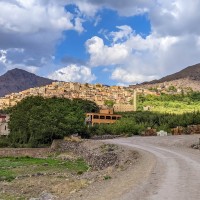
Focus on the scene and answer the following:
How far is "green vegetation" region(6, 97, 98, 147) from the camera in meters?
70.3

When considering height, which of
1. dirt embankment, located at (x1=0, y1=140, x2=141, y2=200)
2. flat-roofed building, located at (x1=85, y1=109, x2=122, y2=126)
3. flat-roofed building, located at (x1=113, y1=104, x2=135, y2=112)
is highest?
flat-roofed building, located at (x1=113, y1=104, x2=135, y2=112)

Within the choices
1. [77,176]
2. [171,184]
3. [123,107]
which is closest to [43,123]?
[77,176]

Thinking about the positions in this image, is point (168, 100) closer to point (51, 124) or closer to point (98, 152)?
point (51, 124)

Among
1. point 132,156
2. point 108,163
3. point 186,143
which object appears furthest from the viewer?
point 186,143

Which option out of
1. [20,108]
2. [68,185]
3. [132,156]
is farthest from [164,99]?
[68,185]

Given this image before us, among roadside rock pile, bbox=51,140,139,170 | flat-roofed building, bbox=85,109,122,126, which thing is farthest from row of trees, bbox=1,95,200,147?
flat-roofed building, bbox=85,109,122,126

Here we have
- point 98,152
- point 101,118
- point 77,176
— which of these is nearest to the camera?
point 77,176

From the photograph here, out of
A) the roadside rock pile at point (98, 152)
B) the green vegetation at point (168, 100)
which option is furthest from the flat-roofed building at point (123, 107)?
the roadside rock pile at point (98, 152)

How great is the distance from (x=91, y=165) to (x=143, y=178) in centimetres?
2417

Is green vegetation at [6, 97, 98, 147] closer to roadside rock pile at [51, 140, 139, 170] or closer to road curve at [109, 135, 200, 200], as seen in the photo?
roadside rock pile at [51, 140, 139, 170]

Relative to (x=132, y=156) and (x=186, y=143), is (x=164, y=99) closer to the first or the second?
(x=186, y=143)

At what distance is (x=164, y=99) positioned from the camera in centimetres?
17950

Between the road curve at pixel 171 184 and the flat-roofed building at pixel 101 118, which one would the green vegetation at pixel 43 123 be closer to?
the road curve at pixel 171 184

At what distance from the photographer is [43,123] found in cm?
7012
